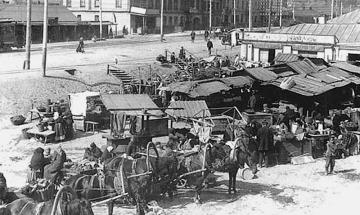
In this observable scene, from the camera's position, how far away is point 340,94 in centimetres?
3241

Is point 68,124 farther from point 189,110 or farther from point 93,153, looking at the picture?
point 93,153

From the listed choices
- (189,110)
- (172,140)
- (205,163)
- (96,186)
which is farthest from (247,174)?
(96,186)

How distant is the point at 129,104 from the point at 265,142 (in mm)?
5628

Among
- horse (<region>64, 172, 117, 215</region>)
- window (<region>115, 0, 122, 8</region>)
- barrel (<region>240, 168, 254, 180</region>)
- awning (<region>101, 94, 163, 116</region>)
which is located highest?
window (<region>115, 0, 122, 8</region>)

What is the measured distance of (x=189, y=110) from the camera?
75.2 ft

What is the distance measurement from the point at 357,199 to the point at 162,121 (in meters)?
8.11

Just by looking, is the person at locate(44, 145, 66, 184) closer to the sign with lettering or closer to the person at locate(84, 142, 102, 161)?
the person at locate(84, 142, 102, 161)

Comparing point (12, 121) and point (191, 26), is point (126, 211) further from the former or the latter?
point (191, 26)

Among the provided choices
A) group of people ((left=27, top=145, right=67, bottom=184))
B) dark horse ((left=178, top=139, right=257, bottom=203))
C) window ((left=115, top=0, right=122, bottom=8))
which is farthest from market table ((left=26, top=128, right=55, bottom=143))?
window ((left=115, top=0, right=122, bottom=8))

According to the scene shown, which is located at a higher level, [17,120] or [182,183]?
[17,120]

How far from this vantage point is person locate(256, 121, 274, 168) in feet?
67.1

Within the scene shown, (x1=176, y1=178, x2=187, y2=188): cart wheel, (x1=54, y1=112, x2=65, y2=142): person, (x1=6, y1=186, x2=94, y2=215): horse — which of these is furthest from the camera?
(x1=54, y1=112, x2=65, y2=142): person

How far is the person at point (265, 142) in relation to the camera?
20438mm

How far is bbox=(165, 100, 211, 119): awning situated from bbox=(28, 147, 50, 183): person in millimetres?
7276
